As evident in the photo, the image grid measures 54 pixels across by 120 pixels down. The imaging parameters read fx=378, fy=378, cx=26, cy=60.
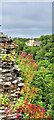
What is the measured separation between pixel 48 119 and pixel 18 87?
202cm

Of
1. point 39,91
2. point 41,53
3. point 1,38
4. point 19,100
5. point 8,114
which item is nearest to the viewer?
point 8,114

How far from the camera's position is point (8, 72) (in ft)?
36.0

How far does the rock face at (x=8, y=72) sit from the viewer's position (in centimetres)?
1010

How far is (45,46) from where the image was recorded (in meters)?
22.7

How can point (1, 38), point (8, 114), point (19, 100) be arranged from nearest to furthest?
point (8, 114)
point (19, 100)
point (1, 38)

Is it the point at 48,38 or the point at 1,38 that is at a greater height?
the point at 1,38

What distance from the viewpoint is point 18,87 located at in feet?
35.1

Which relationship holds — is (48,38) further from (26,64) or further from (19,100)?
(19,100)

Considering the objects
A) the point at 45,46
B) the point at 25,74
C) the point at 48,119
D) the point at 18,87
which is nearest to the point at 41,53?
the point at 45,46

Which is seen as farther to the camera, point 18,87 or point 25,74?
point 25,74

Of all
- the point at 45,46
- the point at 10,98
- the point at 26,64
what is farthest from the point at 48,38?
the point at 10,98

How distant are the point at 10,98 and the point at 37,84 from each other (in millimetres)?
2269

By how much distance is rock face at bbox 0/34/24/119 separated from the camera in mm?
10096

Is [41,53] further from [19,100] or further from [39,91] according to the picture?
[19,100]
